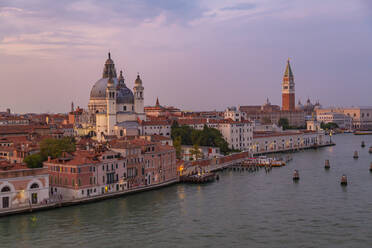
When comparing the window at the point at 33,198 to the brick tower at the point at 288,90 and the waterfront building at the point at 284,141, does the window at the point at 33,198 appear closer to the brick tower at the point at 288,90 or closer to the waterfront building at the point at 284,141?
the waterfront building at the point at 284,141

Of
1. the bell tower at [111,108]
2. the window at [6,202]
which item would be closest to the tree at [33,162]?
the window at [6,202]

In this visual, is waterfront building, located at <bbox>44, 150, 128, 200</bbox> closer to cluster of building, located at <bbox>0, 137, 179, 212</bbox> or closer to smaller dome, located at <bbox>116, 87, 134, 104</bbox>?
cluster of building, located at <bbox>0, 137, 179, 212</bbox>

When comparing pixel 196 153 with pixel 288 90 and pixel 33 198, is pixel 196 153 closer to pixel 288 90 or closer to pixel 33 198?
pixel 33 198

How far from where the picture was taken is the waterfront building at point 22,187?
50.1ft

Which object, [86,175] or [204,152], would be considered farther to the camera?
[204,152]

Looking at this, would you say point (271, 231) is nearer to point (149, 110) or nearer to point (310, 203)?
point (310, 203)

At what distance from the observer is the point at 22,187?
15656 mm

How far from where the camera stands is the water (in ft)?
42.4

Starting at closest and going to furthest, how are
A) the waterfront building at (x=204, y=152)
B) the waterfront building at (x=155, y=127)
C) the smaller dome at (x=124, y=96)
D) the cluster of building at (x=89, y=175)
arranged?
1. the cluster of building at (x=89, y=175)
2. the waterfront building at (x=204, y=152)
3. the waterfront building at (x=155, y=127)
4. the smaller dome at (x=124, y=96)

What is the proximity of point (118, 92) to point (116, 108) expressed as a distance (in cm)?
143

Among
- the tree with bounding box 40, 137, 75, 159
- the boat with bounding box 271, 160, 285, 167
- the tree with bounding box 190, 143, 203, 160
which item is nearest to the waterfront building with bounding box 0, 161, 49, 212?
the tree with bounding box 40, 137, 75, 159

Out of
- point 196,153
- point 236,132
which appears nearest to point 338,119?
point 236,132

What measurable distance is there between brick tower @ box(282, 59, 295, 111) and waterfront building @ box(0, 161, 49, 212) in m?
63.9

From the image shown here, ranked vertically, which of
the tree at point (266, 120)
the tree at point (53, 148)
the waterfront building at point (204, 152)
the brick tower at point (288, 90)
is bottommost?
A: the waterfront building at point (204, 152)
